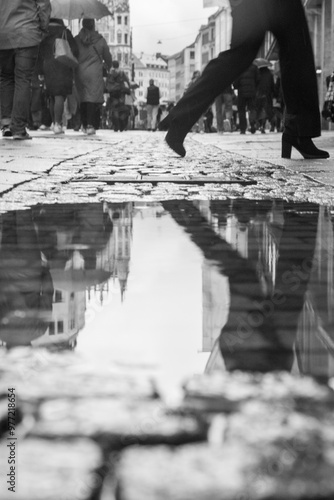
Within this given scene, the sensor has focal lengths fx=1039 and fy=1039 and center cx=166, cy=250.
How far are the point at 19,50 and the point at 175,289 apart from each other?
868 cm

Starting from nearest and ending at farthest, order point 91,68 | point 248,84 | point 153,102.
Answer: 1. point 91,68
2. point 248,84
3. point 153,102

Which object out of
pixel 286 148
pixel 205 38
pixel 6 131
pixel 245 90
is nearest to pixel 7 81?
pixel 6 131

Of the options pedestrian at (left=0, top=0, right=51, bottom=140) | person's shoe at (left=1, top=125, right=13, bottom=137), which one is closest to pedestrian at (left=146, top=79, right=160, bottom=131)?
person's shoe at (left=1, top=125, right=13, bottom=137)

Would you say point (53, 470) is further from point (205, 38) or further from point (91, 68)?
point (205, 38)

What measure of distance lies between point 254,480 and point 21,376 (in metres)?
0.46

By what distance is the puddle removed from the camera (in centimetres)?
144

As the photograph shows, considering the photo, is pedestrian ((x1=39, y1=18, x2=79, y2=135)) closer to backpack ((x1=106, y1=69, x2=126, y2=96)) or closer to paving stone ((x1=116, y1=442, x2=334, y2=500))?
backpack ((x1=106, y1=69, x2=126, y2=96))

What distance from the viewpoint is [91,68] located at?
16.1 metres

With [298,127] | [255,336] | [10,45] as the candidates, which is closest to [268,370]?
[255,336]

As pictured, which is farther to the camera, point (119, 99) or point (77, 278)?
point (119, 99)

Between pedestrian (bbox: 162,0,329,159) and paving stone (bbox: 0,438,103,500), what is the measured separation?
572cm

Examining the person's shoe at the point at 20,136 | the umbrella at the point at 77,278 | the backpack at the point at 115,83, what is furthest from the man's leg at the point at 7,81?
the backpack at the point at 115,83

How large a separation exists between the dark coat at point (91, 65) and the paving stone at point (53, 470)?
1523cm

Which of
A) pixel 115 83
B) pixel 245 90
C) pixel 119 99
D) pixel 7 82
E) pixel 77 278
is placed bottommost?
pixel 77 278
